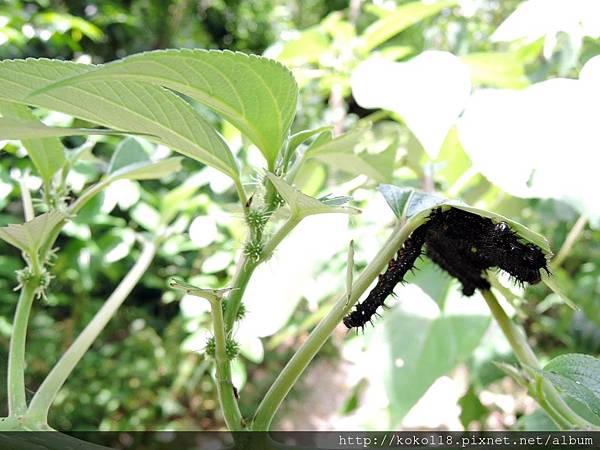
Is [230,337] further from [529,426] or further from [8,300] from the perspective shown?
[8,300]

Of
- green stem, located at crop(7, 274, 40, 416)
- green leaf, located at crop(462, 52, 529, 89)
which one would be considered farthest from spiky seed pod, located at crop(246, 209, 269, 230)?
green leaf, located at crop(462, 52, 529, 89)

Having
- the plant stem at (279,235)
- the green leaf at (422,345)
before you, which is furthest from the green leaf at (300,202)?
the green leaf at (422,345)

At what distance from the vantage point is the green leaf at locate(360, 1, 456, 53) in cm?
67

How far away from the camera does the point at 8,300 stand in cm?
124

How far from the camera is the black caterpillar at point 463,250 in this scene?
23 centimetres

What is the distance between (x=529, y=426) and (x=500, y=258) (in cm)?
17

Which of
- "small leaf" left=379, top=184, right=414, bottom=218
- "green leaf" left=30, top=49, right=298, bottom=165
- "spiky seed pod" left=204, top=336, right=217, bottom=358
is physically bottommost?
"spiky seed pod" left=204, top=336, right=217, bottom=358

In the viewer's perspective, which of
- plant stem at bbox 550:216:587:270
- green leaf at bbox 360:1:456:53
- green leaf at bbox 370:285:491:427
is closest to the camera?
green leaf at bbox 370:285:491:427

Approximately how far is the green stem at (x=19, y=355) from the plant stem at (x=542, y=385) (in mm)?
209

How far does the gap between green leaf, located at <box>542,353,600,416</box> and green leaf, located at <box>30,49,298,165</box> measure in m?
Result: 0.15

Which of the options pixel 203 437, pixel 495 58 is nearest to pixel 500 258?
pixel 495 58

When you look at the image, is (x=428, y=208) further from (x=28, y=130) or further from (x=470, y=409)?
(x=470, y=409)

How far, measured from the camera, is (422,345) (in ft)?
1.56

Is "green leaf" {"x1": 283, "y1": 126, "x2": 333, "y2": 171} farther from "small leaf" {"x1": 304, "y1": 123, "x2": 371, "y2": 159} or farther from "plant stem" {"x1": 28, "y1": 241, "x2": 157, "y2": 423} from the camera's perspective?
"plant stem" {"x1": 28, "y1": 241, "x2": 157, "y2": 423}
